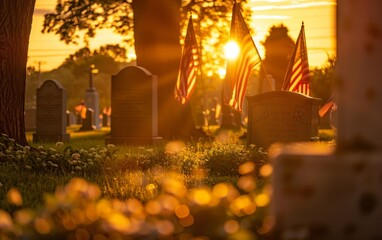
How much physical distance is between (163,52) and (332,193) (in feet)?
61.9

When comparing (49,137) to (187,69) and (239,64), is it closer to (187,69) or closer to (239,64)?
(187,69)

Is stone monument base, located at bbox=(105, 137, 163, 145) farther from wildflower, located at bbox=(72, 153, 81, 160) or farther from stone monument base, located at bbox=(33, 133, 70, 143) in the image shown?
wildflower, located at bbox=(72, 153, 81, 160)

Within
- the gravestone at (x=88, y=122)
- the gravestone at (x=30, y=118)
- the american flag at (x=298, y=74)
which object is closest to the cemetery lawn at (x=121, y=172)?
the american flag at (x=298, y=74)

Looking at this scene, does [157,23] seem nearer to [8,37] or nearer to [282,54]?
[8,37]

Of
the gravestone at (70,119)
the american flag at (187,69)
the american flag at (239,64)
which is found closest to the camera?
the american flag at (239,64)

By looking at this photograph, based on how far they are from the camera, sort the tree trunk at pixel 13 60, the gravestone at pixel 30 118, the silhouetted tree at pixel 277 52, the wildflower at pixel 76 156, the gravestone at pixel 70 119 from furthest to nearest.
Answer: the gravestone at pixel 70 119 → the silhouetted tree at pixel 277 52 → the gravestone at pixel 30 118 → the tree trunk at pixel 13 60 → the wildflower at pixel 76 156

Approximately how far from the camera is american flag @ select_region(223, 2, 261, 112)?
49.8 ft

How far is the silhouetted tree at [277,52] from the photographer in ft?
148

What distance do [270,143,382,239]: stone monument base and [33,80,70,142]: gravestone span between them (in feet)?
68.5

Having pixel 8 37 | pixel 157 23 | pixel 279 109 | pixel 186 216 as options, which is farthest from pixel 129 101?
pixel 186 216

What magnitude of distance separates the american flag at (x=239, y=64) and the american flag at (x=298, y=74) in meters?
1.38

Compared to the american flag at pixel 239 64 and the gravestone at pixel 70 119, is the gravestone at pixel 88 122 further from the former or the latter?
the american flag at pixel 239 64

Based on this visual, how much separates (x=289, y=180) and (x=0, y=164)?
7952 mm

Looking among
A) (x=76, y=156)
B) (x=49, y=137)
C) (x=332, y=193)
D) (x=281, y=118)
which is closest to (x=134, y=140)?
(x=49, y=137)
